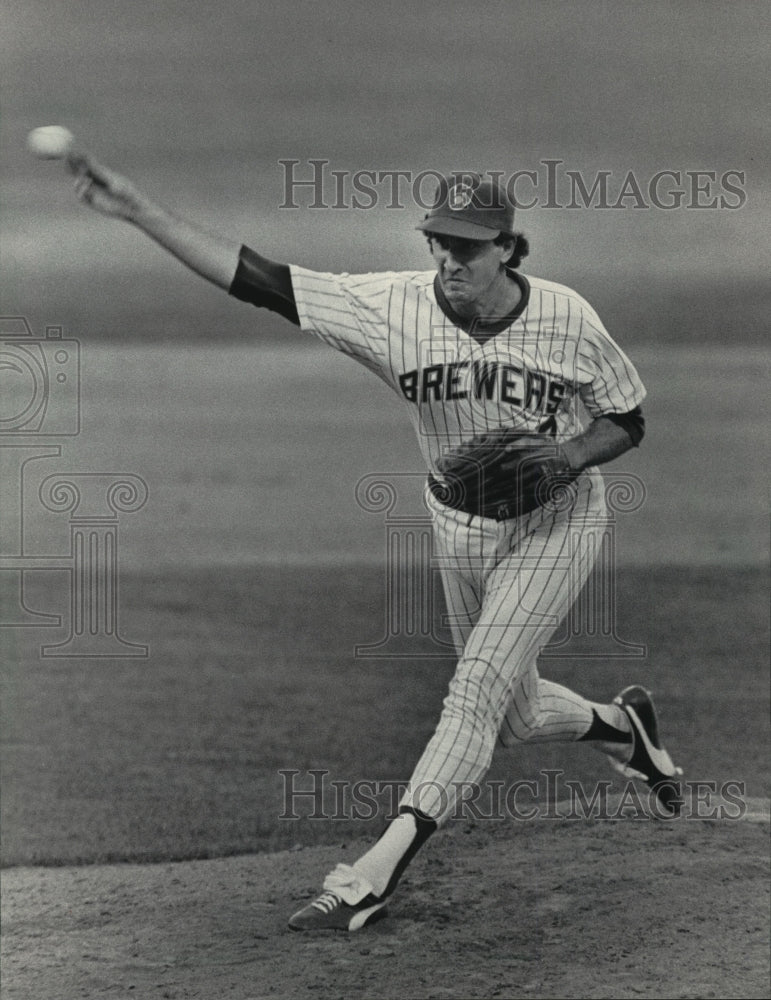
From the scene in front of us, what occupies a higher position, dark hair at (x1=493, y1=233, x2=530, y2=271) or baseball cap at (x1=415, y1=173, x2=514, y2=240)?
baseball cap at (x1=415, y1=173, x2=514, y2=240)

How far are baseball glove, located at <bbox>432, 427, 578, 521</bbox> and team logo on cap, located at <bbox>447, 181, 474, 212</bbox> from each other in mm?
611

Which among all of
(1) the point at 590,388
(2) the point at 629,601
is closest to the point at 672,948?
(1) the point at 590,388

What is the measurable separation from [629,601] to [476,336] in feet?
8.32

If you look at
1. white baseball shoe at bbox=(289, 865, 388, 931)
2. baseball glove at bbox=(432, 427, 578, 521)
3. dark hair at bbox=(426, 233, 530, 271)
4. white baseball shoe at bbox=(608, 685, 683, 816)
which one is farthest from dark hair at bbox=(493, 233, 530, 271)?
white baseball shoe at bbox=(289, 865, 388, 931)

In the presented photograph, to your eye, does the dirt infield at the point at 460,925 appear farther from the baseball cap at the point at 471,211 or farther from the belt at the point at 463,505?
the baseball cap at the point at 471,211

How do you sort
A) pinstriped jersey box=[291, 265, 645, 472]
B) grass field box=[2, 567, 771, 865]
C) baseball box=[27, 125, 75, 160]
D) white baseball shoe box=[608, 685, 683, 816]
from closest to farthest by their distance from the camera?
baseball box=[27, 125, 75, 160] < pinstriped jersey box=[291, 265, 645, 472] < white baseball shoe box=[608, 685, 683, 816] < grass field box=[2, 567, 771, 865]

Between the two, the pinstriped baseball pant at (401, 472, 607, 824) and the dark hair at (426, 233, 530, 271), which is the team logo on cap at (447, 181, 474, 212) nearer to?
the dark hair at (426, 233, 530, 271)

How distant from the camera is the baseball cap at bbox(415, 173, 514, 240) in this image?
3.52 m

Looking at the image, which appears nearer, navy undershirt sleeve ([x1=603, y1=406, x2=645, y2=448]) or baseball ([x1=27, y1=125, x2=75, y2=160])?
baseball ([x1=27, y1=125, x2=75, y2=160])

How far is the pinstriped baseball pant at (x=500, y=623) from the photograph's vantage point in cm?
342

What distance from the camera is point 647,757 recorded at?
13.5 feet

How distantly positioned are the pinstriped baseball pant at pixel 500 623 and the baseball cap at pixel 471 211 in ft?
2.40

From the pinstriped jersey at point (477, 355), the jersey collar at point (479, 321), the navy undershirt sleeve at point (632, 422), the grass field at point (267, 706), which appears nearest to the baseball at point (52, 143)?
the pinstriped jersey at point (477, 355)

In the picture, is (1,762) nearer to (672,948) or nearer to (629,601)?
(629,601)
